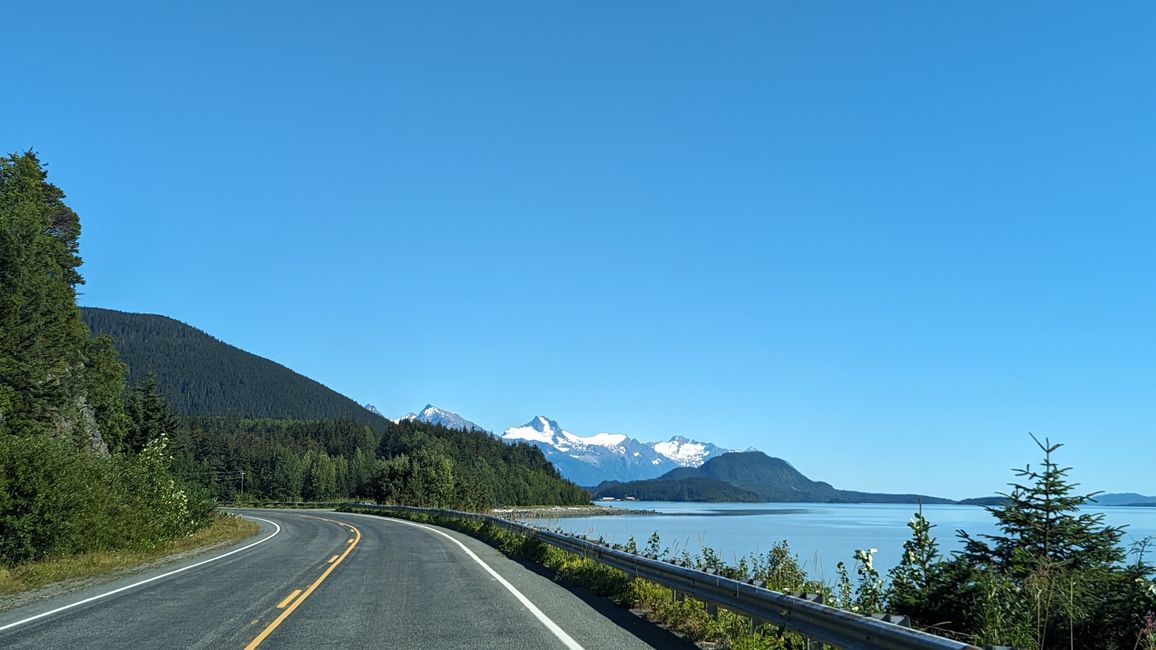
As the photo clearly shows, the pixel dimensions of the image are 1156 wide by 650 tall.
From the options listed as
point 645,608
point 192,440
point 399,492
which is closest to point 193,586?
point 645,608

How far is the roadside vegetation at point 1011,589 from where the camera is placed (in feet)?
28.1

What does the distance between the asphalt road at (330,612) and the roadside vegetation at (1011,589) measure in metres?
1.08

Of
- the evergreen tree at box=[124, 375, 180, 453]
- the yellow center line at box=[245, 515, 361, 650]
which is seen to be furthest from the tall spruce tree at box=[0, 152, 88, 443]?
the evergreen tree at box=[124, 375, 180, 453]

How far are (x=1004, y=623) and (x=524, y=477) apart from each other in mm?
182573

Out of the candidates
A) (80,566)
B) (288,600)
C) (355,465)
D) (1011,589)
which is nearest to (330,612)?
(288,600)

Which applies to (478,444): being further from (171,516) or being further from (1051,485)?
(1051,485)

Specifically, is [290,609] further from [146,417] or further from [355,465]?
[355,465]

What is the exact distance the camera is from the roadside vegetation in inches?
338

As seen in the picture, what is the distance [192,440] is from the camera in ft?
435

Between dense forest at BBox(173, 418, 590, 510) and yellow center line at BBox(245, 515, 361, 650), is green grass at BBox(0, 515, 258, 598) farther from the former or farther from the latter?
dense forest at BBox(173, 418, 590, 510)

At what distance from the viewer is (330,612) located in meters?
12.0

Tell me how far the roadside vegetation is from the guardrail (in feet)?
0.85

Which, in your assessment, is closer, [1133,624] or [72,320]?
[1133,624]

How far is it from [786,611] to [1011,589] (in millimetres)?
3176
